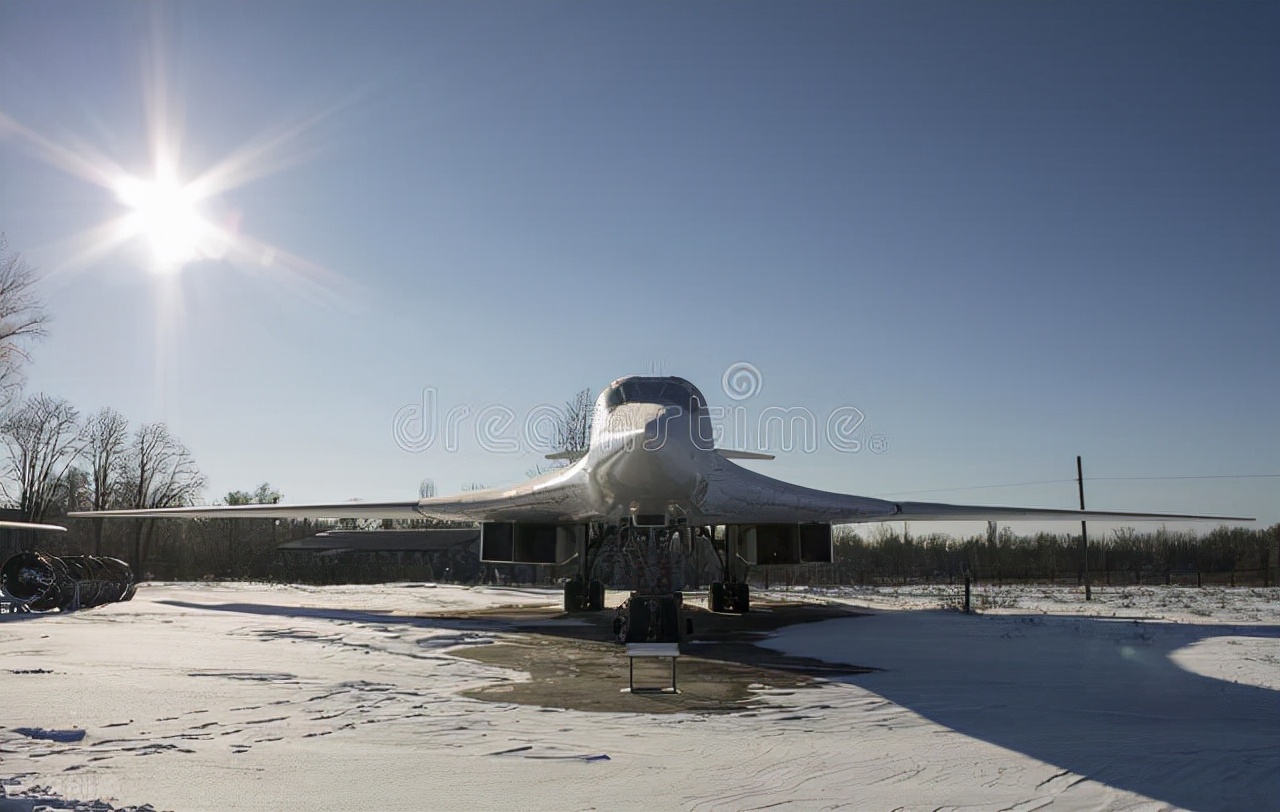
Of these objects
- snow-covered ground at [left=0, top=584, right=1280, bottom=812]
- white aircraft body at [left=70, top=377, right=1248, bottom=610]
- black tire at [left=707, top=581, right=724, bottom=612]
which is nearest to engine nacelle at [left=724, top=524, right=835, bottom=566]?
white aircraft body at [left=70, top=377, right=1248, bottom=610]

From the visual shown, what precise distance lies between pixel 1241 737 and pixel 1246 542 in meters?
66.6

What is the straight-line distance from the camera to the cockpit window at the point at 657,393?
1251 centimetres

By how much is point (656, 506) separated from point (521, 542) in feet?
20.6

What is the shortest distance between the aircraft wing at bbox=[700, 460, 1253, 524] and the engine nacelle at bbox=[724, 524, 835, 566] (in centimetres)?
73

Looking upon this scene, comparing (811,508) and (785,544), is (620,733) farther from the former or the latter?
(785,544)

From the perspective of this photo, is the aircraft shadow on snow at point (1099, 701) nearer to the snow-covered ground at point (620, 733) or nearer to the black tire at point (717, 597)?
the snow-covered ground at point (620, 733)

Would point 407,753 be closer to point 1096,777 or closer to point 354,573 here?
point 1096,777

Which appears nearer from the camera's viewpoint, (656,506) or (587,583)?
(656,506)

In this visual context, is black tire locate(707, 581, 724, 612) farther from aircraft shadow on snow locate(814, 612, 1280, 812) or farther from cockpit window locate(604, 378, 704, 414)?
aircraft shadow on snow locate(814, 612, 1280, 812)

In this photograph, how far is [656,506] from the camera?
11.5 m

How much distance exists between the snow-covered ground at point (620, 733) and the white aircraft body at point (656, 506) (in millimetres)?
2725

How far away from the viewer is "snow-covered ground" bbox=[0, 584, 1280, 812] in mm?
3953

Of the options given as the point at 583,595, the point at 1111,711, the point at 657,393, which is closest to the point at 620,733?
the point at 1111,711

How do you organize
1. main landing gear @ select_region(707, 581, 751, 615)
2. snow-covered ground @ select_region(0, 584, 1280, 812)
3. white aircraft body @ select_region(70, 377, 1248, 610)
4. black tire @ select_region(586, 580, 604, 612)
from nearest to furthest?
snow-covered ground @ select_region(0, 584, 1280, 812), white aircraft body @ select_region(70, 377, 1248, 610), main landing gear @ select_region(707, 581, 751, 615), black tire @ select_region(586, 580, 604, 612)
